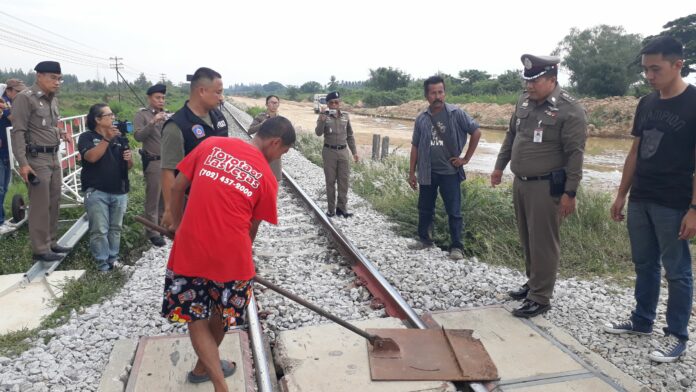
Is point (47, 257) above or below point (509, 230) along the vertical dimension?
below

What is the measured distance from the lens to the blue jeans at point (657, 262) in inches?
130

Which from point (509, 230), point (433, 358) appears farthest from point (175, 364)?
point (509, 230)

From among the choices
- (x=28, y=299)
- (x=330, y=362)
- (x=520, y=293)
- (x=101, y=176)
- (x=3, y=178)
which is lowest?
(x=28, y=299)

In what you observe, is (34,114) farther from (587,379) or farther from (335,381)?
(587,379)

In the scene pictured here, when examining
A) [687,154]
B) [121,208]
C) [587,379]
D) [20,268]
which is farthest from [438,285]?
[20,268]

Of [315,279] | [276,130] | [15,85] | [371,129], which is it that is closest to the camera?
[276,130]

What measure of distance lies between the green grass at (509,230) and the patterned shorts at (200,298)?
135 inches

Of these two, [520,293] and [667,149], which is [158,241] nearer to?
[520,293]

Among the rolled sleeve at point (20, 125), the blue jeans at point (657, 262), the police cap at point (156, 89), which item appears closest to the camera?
the blue jeans at point (657, 262)

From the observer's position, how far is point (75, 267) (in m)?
5.06

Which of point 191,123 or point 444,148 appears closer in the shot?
point 191,123

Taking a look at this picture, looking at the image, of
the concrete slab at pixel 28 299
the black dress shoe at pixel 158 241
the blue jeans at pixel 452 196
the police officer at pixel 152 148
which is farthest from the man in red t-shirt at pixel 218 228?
the police officer at pixel 152 148

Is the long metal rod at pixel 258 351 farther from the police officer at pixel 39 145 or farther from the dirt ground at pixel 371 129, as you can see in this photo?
the dirt ground at pixel 371 129

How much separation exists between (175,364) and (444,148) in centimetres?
352
